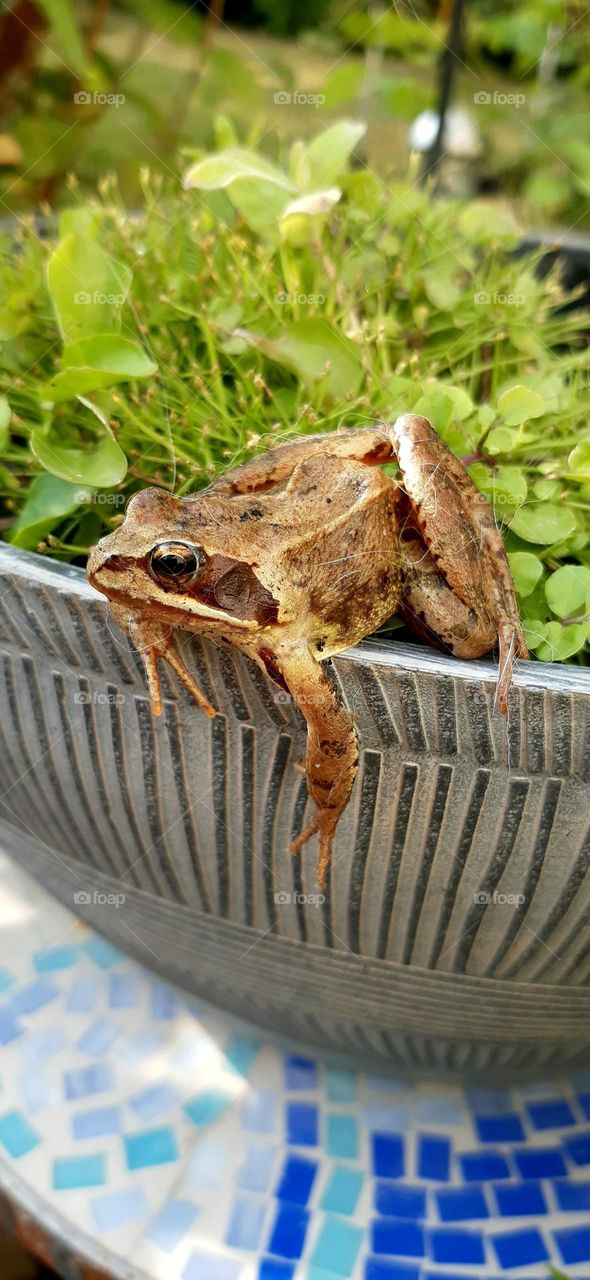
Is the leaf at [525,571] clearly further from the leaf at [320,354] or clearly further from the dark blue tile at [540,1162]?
the dark blue tile at [540,1162]

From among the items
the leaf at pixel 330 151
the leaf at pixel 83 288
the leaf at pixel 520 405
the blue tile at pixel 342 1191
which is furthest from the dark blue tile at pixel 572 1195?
the leaf at pixel 330 151

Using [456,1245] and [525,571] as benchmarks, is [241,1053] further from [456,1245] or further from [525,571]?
[525,571]

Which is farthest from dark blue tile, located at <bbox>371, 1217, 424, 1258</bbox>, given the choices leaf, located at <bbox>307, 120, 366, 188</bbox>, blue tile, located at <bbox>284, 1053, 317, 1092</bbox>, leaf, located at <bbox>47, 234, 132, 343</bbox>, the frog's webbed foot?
leaf, located at <bbox>307, 120, 366, 188</bbox>

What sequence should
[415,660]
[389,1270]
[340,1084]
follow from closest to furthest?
1. [415,660]
2. [389,1270]
3. [340,1084]

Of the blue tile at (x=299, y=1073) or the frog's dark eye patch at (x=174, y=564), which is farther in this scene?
the blue tile at (x=299, y=1073)

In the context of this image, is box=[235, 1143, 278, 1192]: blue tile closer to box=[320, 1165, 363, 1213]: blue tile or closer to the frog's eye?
box=[320, 1165, 363, 1213]: blue tile

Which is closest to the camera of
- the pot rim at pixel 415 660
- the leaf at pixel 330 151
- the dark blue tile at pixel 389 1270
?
the pot rim at pixel 415 660

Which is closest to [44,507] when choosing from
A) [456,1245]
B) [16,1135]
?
[16,1135]
